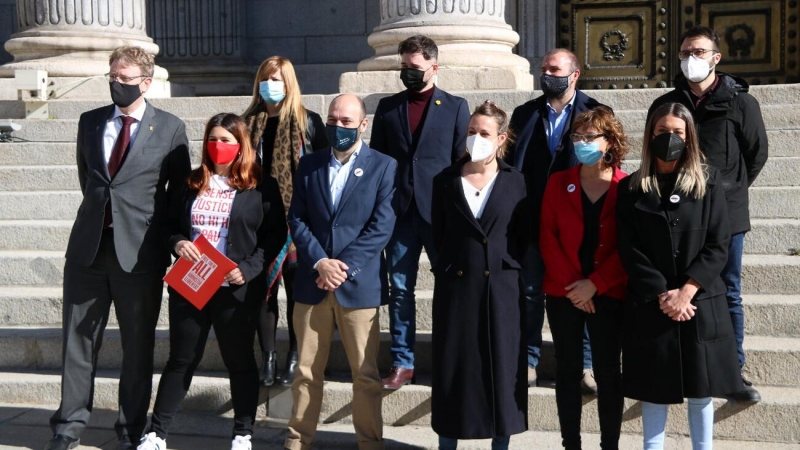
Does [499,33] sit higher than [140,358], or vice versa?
[499,33]

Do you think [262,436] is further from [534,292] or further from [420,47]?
[420,47]

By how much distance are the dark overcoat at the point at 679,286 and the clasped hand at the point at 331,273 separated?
4.59 ft

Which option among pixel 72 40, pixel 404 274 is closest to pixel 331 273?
pixel 404 274

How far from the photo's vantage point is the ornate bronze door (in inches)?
417

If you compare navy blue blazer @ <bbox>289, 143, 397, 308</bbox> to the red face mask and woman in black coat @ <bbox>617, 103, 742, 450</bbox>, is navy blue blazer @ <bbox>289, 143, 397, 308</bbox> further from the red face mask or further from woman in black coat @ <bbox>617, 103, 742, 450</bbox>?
woman in black coat @ <bbox>617, 103, 742, 450</bbox>

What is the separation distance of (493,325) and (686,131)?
4.30 ft

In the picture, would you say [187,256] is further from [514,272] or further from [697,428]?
[697,428]

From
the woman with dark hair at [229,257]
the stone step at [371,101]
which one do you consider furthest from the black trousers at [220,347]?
the stone step at [371,101]

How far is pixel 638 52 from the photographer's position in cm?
1102

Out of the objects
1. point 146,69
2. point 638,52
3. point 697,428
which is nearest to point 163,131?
point 146,69

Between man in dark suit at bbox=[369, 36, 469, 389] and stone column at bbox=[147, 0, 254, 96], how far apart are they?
256 inches

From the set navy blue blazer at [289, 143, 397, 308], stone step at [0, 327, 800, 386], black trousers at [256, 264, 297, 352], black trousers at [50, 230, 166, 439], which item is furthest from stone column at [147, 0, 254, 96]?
navy blue blazer at [289, 143, 397, 308]

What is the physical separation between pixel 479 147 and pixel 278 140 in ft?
4.41

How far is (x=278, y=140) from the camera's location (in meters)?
6.00
